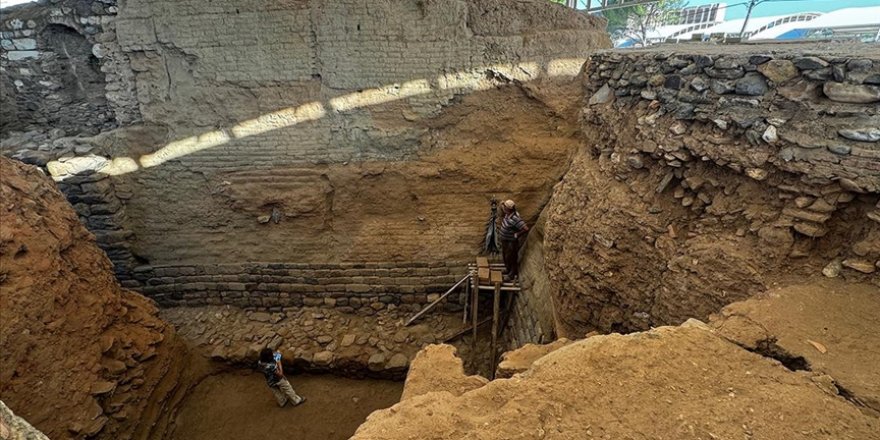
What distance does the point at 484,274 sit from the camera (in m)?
5.49

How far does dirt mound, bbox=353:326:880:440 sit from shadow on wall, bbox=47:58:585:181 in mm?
4802

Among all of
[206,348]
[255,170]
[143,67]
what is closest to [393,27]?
[255,170]

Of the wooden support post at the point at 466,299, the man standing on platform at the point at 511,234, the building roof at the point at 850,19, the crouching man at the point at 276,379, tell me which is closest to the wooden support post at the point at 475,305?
the wooden support post at the point at 466,299

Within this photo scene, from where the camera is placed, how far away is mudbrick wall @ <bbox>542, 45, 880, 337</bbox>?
7.77ft

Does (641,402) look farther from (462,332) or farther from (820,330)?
(462,332)

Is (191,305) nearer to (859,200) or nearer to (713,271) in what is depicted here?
(713,271)

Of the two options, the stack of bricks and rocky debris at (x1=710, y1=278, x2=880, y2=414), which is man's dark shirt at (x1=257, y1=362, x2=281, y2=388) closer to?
the stack of bricks

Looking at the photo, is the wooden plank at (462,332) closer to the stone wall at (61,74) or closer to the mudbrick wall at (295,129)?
the mudbrick wall at (295,129)

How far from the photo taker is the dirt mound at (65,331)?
3607 millimetres

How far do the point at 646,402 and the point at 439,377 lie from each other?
0.97 meters

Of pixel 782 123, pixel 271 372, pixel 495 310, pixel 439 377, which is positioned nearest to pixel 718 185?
pixel 782 123

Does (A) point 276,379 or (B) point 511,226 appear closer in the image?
(A) point 276,379

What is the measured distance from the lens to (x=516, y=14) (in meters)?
5.77

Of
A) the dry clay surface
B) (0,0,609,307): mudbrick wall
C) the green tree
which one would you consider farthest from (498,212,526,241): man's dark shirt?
the green tree
